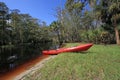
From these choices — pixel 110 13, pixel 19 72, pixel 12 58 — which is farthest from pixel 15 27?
pixel 19 72

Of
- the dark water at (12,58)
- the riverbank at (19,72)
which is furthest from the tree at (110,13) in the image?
the riverbank at (19,72)

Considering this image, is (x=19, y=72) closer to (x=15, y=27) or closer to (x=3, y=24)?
(x=3, y=24)

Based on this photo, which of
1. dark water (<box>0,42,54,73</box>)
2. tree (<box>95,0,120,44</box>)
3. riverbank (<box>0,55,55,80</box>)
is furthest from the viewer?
tree (<box>95,0,120,44</box>)

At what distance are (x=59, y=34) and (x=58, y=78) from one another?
127ft

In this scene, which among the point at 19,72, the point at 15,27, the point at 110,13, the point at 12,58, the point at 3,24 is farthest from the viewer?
the point at 15,27

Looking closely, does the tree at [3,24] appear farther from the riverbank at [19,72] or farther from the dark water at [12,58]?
the riverbank at [19,72]

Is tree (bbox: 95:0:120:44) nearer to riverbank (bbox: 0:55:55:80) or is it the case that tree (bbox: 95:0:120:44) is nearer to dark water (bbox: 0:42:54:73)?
dark water (bbox: 0:42:54:73)

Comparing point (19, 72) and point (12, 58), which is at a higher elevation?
point (12, 58)

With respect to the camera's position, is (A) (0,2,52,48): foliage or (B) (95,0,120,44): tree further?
(A) (0,2,52,48): foliage

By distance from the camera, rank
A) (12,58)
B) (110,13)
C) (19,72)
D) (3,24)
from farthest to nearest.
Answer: (110,13) → (3,24) → (12,58) → (19,72)

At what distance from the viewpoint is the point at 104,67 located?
23.0 ft

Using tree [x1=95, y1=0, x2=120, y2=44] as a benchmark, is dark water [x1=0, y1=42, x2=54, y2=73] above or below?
below

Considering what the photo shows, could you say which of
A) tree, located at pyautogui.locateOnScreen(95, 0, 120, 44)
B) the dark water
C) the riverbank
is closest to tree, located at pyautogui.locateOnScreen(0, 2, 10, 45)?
the dark water

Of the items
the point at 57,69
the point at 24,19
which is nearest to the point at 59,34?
the point at 24,19
